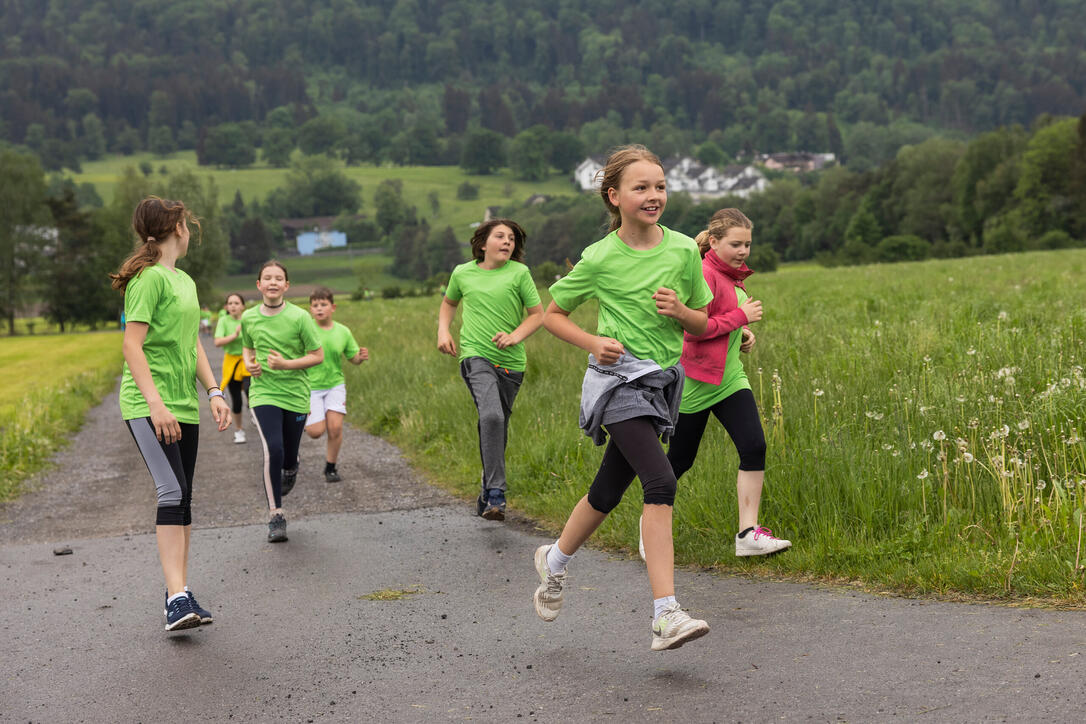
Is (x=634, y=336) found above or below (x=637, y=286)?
below

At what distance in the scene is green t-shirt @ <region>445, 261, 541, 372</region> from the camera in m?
8.00

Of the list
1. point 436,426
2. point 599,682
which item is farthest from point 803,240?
point 599,682

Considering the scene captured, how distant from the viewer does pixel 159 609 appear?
5.98 meters

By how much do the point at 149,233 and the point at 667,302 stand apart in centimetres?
279

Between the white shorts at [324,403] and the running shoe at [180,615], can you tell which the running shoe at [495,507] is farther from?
the white shorts at [324,403]

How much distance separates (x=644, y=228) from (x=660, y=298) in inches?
15.1

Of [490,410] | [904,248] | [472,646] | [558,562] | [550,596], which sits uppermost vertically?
[904,248]

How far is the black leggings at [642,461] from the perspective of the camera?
4.69 meters

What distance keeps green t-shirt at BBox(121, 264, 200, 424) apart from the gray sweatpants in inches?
98.9

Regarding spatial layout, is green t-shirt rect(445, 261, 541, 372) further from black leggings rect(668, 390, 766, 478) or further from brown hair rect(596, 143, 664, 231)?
brown hair rect(596, 143, 664, 231)

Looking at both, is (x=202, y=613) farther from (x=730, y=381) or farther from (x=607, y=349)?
(x=730, y=381)

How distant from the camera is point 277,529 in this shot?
7.64 metres

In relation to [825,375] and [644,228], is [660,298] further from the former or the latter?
[825,375]

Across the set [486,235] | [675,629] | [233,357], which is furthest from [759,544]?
[233,357]
